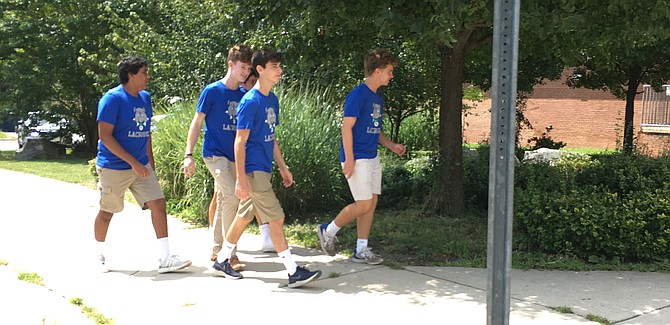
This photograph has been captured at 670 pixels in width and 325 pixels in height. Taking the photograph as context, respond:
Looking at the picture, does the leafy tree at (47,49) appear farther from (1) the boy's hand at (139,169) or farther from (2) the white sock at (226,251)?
(2) the white sock at (226,251)

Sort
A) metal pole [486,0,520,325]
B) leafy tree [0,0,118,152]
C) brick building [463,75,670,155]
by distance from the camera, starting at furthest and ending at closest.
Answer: brick building [463,75,670,155] → leafy tree [0,0,118,152] → metal pole [486,0,520,325]

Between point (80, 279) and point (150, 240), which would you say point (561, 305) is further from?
point (150, 240)

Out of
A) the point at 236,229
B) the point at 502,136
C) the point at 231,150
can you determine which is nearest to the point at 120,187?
the point at 231,150

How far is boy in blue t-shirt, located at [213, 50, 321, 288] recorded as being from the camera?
5.27 m

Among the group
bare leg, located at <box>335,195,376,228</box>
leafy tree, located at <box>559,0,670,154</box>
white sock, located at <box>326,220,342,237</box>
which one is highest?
leafy tree, located at <box>559,0,670,154</box>

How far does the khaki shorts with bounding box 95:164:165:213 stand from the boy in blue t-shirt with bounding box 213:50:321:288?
85 centimetres

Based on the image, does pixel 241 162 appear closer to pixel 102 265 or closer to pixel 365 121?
pixel 365 121

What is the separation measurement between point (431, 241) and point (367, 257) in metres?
0.93

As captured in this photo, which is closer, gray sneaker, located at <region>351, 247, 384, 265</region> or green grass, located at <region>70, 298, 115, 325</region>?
green grass, located at <region>70, 298, 115, 325</region>

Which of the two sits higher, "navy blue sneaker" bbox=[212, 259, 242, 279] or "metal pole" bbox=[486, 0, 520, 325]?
"metal pole" bbox=[486, 0, 520, 325]

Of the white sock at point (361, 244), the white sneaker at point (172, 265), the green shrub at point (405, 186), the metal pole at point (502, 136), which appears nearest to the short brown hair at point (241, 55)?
the white sneaker at point (172, 265)

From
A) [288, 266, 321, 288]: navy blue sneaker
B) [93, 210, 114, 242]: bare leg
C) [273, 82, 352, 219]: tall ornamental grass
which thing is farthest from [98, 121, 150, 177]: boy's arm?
[273, 82, 352, 219]: tall ornamental grass

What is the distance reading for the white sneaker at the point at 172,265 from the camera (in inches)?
228

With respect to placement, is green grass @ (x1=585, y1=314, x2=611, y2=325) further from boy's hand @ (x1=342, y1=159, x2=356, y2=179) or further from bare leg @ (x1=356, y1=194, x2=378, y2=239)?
boy's hand @ (x1=342, y1=159, x2=356, y2=179)
